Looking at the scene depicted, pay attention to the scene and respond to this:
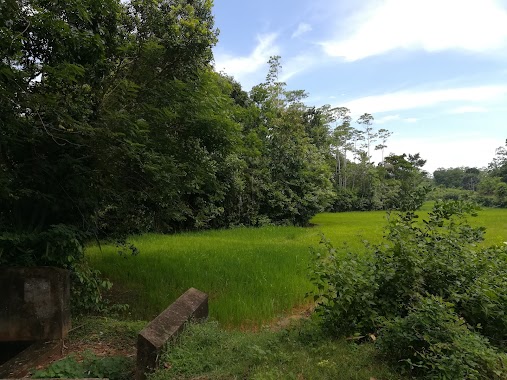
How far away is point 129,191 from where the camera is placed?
630cm

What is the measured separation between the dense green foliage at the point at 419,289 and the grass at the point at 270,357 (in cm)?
23

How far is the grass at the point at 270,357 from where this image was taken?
120 inches

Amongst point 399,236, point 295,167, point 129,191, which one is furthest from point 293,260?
point 295,167

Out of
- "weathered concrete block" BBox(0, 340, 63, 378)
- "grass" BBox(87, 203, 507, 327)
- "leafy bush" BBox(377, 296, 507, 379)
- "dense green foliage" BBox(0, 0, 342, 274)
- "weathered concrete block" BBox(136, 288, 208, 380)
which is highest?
"dense green foliage" BBox(0, 0, 342, 274)

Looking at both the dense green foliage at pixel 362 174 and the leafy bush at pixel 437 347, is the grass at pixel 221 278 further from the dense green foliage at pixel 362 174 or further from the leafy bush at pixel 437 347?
the dense green foliage at pixel 362 174

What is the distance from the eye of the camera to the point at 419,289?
3.68m

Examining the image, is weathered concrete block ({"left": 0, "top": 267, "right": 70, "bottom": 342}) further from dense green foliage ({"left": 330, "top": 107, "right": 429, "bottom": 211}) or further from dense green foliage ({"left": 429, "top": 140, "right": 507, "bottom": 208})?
dense green foliage ({"left": 330, "top": 107, "right": 429, "bottom": 211})

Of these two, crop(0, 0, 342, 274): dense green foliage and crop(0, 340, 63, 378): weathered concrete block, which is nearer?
crop(0, 340, 63, 378): weathered concrete block

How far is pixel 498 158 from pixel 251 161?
51991mm

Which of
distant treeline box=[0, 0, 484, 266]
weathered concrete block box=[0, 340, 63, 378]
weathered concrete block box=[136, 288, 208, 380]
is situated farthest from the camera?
distant treeline box=[0, 0, 484, 266]

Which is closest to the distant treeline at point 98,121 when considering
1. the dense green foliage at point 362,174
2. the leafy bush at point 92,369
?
the leafy bush at point 92,369

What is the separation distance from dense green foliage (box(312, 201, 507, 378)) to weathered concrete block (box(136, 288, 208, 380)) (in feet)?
4.81

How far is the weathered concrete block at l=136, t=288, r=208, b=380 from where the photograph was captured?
349cm

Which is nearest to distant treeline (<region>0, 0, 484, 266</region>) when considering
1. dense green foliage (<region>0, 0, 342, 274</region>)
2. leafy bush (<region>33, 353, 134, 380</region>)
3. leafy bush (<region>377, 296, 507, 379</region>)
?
dense green foliage (<region>0, 0, 342, 274</region>)
